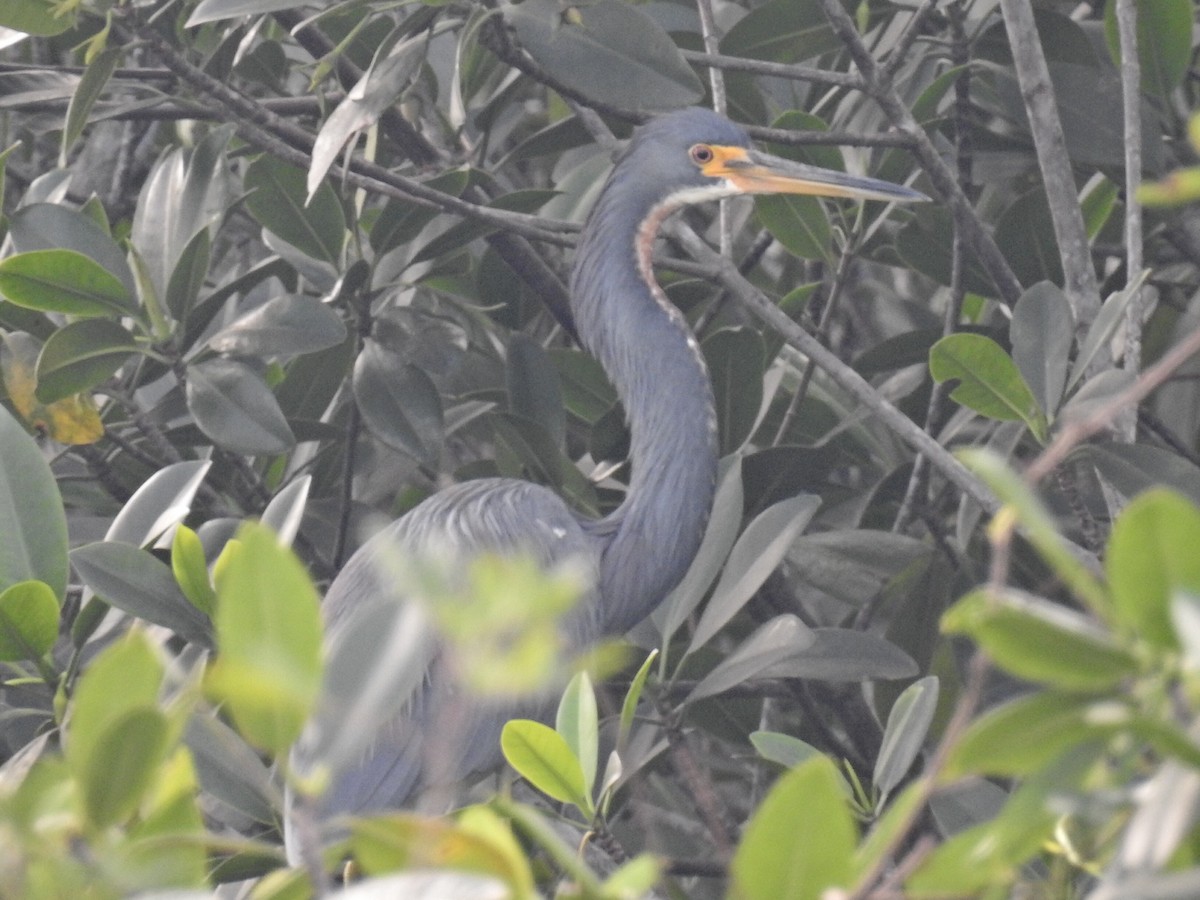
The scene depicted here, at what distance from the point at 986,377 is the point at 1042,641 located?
161 cm

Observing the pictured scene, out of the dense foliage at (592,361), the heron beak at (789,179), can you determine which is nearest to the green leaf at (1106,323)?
the dense foliage at (592,361)

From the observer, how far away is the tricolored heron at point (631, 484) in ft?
10.9

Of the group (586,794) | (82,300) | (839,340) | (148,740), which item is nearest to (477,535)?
(82,300)

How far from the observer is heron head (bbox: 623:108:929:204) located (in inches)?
137

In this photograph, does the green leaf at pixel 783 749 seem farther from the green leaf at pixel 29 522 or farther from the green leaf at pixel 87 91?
the green leaf at pixel 87 91

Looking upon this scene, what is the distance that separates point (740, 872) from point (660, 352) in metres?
2.49

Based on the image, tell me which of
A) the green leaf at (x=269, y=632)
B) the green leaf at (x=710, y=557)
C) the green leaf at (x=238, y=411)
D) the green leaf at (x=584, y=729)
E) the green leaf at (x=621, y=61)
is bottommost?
the green leaf at (x=710, y=557)

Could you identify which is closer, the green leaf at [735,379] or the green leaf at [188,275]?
the green leaf at [188,275]

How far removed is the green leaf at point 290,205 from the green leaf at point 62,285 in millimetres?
442

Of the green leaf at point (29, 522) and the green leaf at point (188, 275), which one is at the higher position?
the green leaf at point (188, 275)

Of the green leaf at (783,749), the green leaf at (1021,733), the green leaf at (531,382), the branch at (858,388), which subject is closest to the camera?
the green leaf at (1021,733)

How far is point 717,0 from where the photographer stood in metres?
4.12

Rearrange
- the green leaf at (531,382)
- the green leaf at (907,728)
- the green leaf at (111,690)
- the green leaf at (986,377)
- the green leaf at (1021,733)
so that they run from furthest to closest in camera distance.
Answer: the green leaf at (531,382) → the green leaf at (986,377) → the green leaf at (907,728) → the green leaf at (111,690) → the green leaf at (1021,733)

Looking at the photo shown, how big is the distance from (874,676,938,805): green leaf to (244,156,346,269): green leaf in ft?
5.52
